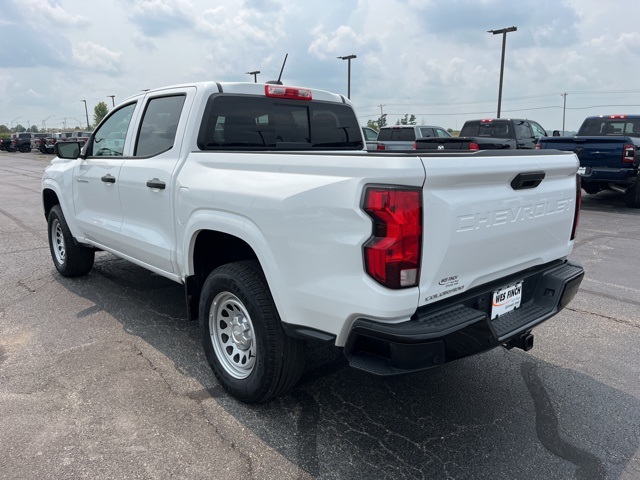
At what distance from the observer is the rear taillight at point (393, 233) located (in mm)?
2266

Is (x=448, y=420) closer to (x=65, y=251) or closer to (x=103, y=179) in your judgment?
(x=103, y=179)

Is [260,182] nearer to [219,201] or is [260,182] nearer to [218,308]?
[219,201]

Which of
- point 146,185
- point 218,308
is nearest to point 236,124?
point 146,185

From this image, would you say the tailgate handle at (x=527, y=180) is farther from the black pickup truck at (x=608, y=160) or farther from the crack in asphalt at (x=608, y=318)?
the black pickup truck at (x=608, y=160)

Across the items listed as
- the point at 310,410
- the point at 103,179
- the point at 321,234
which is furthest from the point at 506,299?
the point at 103,179

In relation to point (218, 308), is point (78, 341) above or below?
below

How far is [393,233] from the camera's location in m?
2.27

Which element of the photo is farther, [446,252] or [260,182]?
[260,182]

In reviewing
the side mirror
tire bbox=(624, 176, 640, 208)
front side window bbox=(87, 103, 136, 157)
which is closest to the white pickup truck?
front side window bbox=(87, 103, 136, 157)

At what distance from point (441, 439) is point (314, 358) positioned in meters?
1.25

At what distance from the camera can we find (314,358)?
3871 millimetres

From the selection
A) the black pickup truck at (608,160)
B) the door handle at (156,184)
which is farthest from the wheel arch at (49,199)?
the black pickup truck at (608,160)

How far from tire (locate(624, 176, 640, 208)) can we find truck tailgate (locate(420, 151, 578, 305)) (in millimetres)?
9385

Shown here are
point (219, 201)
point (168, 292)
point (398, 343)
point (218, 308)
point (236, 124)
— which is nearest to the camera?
point (398, 343)
